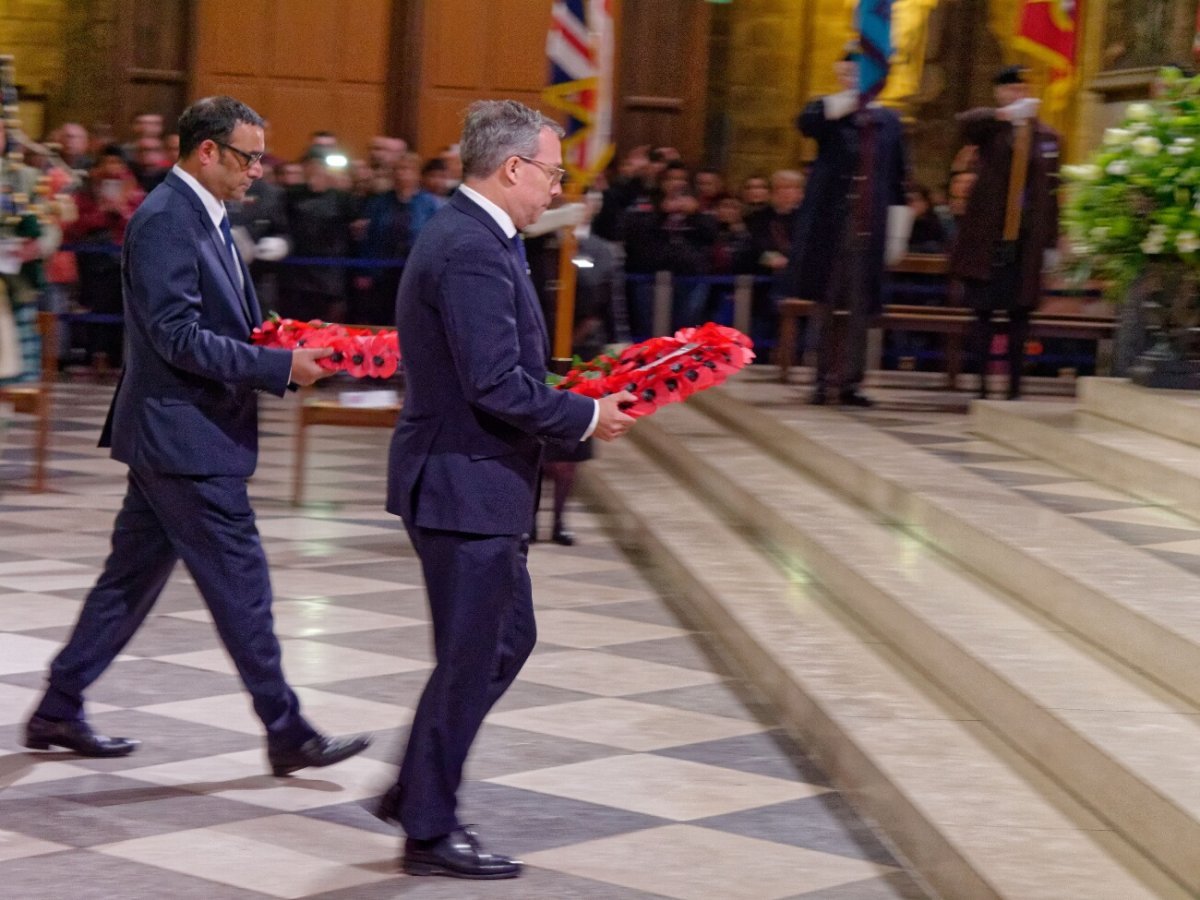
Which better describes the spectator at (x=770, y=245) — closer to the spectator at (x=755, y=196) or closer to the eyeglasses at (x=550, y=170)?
the spectator at (x=755, y=196)

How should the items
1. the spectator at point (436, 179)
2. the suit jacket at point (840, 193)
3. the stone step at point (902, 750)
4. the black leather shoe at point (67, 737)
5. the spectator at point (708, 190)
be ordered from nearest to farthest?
the stone step at point (902, 750) → the black leather shoe at point (67, 737) → the suit jacket at point (840, 193) → the spectator at point (436, 179) → the spectator at point (708, 190)

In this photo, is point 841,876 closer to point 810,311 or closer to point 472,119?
point 472,119

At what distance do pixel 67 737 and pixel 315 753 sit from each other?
649 millimetres

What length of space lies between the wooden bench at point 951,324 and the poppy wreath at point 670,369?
6.75 meters

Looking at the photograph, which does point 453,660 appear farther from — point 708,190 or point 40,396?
point 708,190

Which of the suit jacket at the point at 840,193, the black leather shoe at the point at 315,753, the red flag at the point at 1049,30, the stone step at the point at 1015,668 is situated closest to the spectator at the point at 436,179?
the suit jacket at the point at 840,193

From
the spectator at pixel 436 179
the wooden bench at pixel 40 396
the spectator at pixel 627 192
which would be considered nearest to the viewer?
the wooden bench at pixel 40 396

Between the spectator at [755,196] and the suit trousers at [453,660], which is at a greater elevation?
the spectator at [755,196]

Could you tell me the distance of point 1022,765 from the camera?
4664mm

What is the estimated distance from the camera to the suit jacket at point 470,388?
3.77 metres

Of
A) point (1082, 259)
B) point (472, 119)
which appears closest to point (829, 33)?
point (1082, 259)

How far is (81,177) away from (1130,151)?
24.7ft

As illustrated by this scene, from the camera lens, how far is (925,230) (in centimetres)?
1328

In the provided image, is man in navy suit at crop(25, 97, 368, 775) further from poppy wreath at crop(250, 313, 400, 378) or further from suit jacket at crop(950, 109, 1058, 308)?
suit jacket at crop(950, 109, 1058, 308)
